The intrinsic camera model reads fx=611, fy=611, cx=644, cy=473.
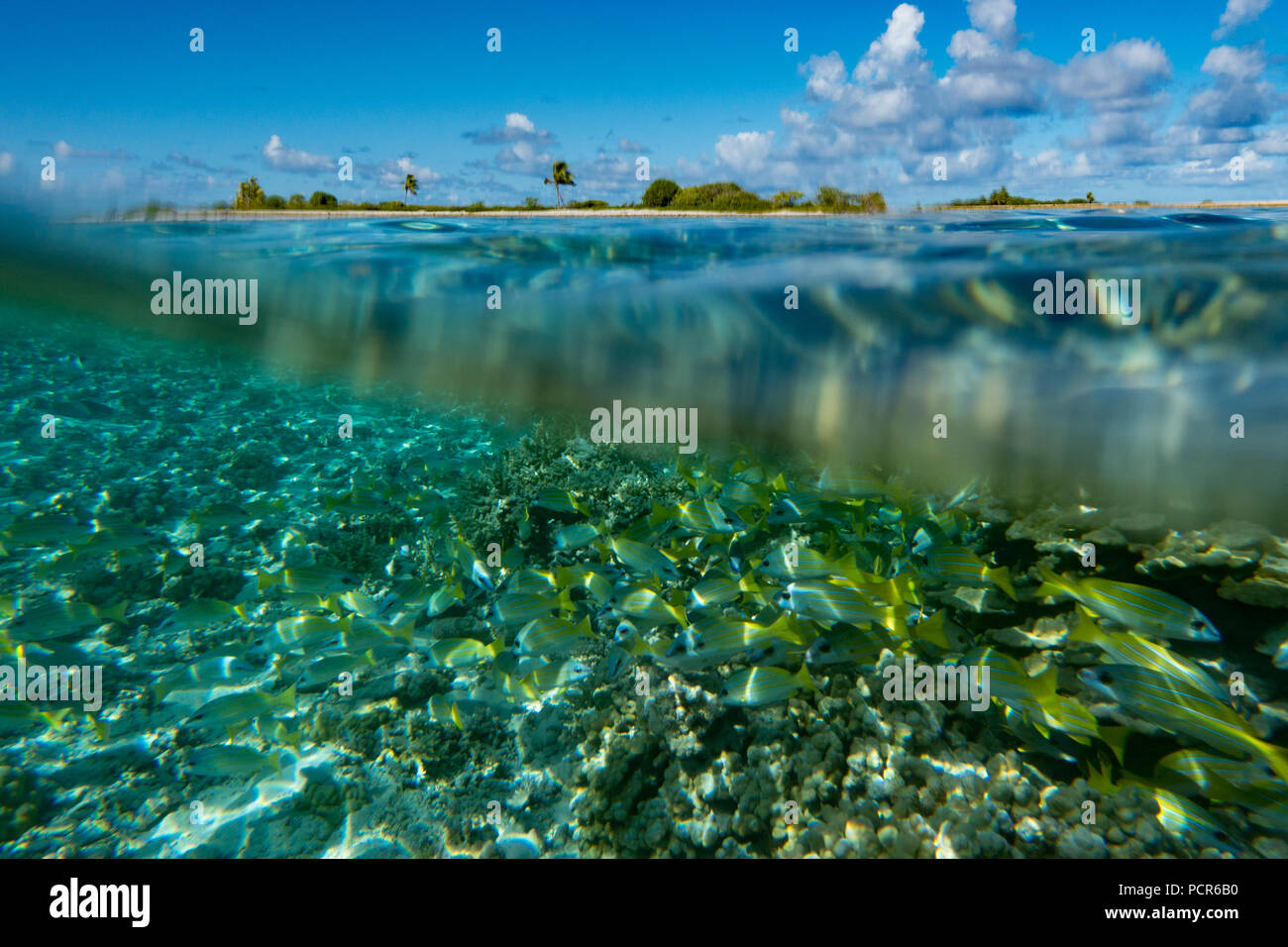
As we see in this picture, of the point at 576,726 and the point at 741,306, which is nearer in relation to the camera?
the point at 576,726

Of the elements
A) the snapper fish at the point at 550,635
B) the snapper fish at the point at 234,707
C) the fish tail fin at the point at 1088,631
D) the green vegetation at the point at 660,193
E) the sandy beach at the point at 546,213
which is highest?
the green vegetation at the point at 660,193

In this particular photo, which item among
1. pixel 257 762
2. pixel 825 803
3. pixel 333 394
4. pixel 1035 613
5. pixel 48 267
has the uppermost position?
pixel 48 267

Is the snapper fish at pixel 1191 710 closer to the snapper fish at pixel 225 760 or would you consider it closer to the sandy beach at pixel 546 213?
the snapper fish at pixel 225 760

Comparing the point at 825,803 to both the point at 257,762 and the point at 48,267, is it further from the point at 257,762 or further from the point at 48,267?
the point at 48,267

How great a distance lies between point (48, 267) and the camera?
13.1 m

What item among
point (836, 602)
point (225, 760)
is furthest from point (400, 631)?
point (836, 602)

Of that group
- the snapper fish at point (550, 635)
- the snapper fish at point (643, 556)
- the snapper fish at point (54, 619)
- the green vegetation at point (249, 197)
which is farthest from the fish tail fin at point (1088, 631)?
the green vegetation at point (249, 197)

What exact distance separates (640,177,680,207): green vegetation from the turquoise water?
123 centimetres

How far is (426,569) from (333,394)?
41.4 feet

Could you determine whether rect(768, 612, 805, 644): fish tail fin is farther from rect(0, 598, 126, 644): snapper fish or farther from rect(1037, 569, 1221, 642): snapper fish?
rect(0, 598, 126, 644): snapper fish

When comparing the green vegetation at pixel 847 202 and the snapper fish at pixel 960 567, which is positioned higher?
the green vegetation at pixel 847 202

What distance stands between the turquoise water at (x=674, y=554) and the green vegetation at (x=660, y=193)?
1234 millimetres

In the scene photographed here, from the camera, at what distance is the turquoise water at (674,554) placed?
13.5 ft

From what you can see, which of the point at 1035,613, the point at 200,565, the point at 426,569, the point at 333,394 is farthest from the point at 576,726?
the point at 333,394
